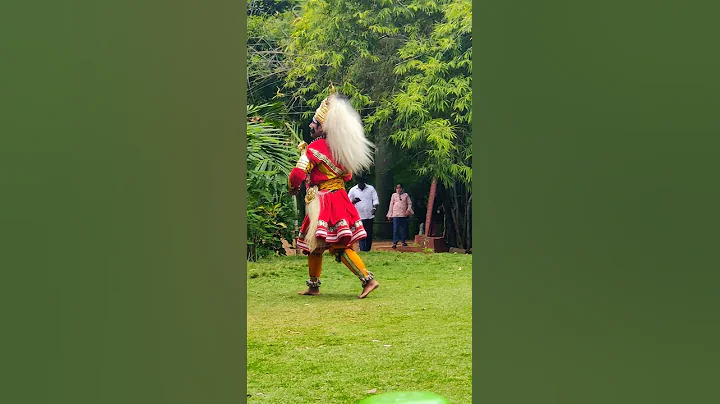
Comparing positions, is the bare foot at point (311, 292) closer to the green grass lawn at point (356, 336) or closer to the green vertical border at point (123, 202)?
the green grass lawn at point (356, 336)

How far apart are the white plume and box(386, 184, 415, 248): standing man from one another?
3905mm

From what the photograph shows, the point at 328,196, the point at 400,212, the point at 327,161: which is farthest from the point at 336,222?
the point at 400,212

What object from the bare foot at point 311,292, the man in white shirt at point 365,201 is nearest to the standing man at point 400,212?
the man in white shirt at point 365,201

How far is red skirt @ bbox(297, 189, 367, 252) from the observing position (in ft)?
17.3

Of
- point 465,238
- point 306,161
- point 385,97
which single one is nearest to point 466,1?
point 385,97

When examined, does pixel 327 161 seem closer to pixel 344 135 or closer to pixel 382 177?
pixel 344 135

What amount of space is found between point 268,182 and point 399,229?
8.96ft

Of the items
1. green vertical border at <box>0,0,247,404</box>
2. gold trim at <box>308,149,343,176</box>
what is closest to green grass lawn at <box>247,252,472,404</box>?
gold trim at <box>308,149,343,176</box>

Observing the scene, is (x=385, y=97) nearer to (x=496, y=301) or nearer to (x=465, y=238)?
(x=465, y=238)

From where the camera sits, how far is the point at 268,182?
7387mm

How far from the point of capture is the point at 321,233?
526cm

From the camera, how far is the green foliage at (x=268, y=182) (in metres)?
7.31

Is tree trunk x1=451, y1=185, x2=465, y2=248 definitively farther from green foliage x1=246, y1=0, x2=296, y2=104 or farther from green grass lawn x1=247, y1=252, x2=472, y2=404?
green foliage x1=246, y1=0, x2=296, y2=104

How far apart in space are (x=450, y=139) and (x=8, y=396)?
322 inches
